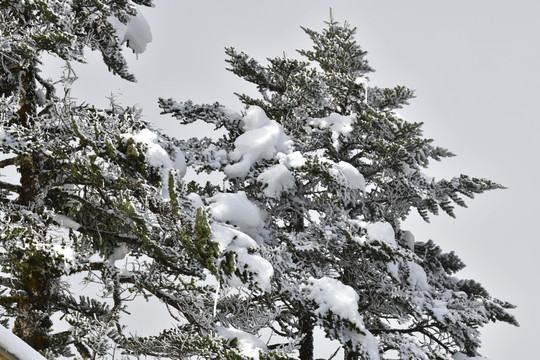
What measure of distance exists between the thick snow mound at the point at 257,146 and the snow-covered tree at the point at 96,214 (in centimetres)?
149

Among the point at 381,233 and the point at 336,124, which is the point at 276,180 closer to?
the point at 381,233

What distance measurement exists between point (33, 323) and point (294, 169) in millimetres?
4802

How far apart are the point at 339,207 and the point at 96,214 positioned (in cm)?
455

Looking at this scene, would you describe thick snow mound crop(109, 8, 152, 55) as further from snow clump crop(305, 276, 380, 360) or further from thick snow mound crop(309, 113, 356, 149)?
snow clump crop(305, 276, 380, 360)

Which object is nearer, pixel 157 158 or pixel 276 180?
pixel 157 158

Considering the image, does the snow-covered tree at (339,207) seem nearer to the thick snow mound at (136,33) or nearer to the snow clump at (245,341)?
the snow clump at (245,341)

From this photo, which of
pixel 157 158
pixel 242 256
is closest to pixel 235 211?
pixel 242 256

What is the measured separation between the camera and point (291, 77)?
36.2 feet

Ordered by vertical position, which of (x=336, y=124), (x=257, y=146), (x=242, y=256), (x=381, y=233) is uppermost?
(x=336, y=124)

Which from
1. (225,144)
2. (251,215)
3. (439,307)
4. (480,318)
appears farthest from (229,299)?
(480,318)

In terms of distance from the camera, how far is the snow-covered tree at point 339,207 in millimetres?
8219

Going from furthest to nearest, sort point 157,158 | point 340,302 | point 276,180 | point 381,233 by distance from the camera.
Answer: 1. point 276,180
2. point 381,233
3. point 340,302
4. point 157,158

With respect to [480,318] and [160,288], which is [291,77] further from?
[480,318]

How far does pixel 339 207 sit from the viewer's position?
1027 cm
